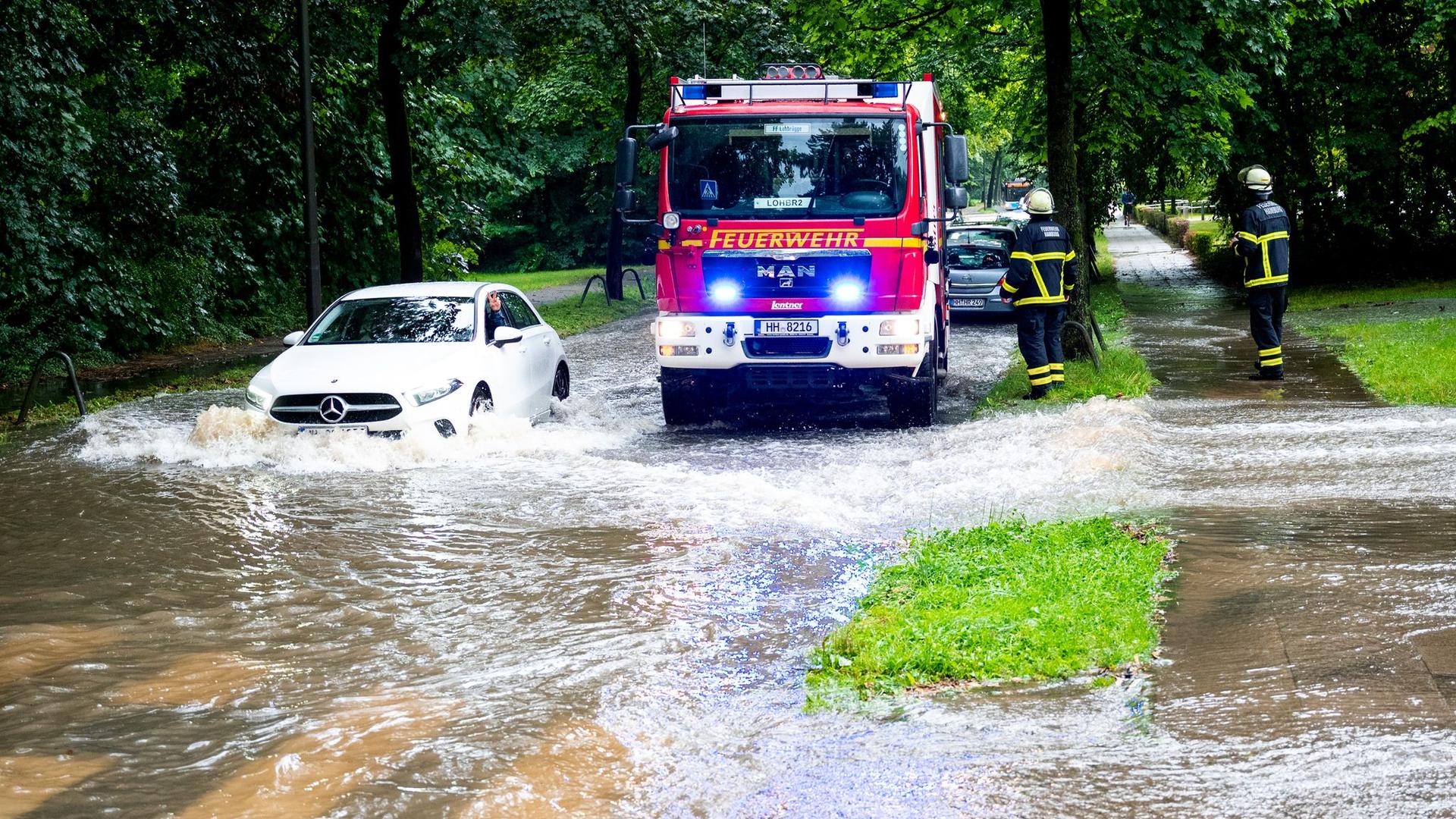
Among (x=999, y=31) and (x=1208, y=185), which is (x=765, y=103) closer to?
(x=999, y=31)

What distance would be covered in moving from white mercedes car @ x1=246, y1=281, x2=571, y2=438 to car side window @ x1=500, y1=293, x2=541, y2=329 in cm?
2

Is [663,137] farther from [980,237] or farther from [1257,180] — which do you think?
[980,237]

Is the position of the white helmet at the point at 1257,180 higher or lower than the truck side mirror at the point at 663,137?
lower

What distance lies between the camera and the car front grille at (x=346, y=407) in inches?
448

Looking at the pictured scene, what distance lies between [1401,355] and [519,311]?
9.77 meters

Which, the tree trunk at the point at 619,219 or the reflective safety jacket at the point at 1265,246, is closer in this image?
the reflective safety jacket at the point at 1265,246

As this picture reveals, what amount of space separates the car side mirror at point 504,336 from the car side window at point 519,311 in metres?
0.83

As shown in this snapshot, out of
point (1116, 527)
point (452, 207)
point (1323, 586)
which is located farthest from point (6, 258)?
point (1323, 586)

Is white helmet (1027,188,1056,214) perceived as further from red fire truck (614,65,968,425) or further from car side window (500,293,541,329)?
car side window (500,293,541,329)

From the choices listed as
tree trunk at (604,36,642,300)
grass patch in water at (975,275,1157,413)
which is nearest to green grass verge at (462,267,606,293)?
tree trunk at (604,36,642,300)

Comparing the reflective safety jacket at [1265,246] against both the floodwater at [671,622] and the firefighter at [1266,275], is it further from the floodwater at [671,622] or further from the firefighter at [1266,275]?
the floodwater at [671,622]

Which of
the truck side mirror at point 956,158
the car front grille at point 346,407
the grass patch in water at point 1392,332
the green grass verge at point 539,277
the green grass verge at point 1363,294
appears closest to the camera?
the car front grille at point 346,407

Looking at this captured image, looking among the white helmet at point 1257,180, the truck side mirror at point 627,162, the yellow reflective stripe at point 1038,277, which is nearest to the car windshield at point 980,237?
the white helmet at point 1257,180

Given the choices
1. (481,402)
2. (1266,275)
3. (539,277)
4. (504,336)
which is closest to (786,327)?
(504,336)
